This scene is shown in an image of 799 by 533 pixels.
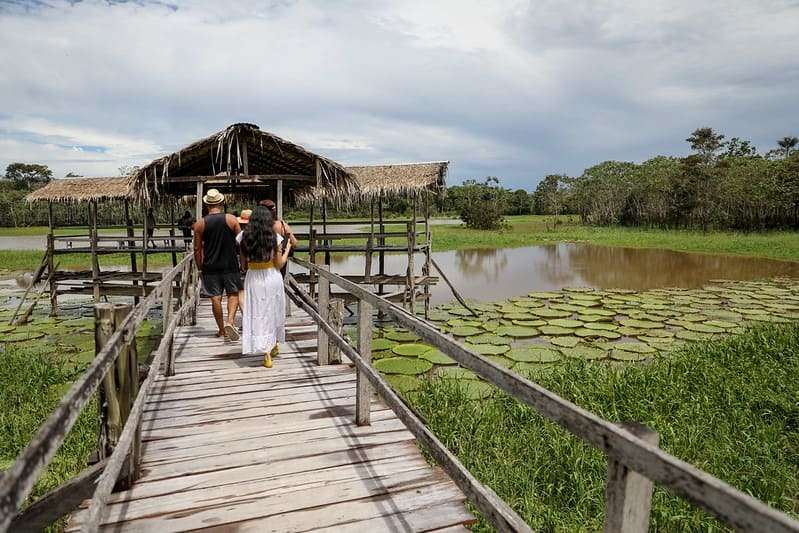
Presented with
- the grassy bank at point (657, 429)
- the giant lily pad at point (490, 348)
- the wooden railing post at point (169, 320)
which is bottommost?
the giant lily pad at point (490, 348)

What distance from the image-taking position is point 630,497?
1136 mm

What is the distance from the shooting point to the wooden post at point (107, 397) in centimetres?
237

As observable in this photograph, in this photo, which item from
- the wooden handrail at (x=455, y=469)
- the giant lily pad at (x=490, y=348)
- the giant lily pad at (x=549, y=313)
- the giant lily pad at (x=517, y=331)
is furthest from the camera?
the giant lily pad at (x=549, y=313)

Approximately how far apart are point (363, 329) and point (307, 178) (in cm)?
613

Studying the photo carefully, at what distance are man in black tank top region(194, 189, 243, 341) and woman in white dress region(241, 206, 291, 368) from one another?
75cm

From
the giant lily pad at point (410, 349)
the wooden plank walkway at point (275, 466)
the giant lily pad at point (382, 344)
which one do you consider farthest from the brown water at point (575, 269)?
the wooden plank walkway at point (275, 466)

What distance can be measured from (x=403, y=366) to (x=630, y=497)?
6.18 m

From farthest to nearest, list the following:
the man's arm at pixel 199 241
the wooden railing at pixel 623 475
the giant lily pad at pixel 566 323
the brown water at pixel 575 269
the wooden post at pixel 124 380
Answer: the brown water at pixel 575 269 → the giant lily pad at pixel 566 323 → the man's arm at pixel 199 241 → the wooden post at pixel 124 380 → the wooden railing at pixel 623 475

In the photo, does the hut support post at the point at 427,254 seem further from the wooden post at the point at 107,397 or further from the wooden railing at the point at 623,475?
the wooden railing at the point at 623,475

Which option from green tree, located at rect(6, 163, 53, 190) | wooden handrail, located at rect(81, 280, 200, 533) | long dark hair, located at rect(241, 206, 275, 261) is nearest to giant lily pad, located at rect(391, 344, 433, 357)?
long dark hair, located at rect(241, 206, 275, 261)

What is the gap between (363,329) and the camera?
3.20 m

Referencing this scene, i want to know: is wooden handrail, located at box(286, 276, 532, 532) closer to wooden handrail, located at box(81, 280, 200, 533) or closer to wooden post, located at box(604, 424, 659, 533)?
wooden post, located at box(604, 424, 659, 533)

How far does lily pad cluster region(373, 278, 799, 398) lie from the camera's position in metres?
7.46

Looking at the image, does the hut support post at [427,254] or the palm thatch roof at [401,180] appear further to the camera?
the palm thatch roof at [401,180]
